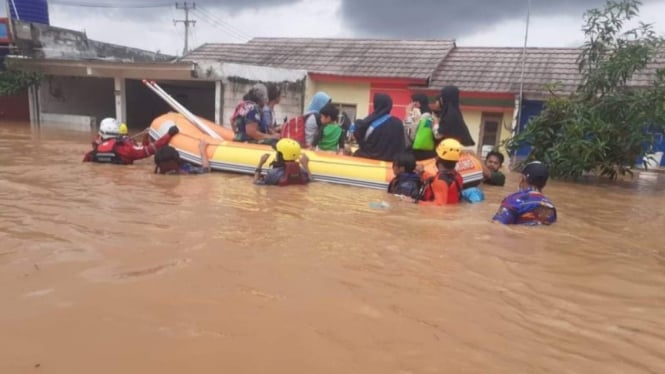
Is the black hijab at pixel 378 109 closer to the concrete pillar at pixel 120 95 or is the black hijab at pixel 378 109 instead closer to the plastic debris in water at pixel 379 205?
the plastic debris in water at pixel 379 205

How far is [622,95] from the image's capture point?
376 inches

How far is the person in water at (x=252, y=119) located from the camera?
8180 mm

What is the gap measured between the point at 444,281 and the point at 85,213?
3077mm

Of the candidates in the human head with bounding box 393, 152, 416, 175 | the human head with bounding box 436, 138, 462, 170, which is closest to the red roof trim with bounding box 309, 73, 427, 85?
the human head with bounding box 393, 152, 416, 175

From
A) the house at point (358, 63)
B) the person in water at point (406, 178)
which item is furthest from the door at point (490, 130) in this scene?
the person in water at point (406, 178)

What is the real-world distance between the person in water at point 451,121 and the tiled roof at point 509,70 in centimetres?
745

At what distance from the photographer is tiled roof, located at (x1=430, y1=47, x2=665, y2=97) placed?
1421 centimetres

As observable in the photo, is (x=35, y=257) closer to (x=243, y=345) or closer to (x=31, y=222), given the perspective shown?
(x=31, y=222)

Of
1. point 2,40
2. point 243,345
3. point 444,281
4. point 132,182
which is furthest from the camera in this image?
point 2,40

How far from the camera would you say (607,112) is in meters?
9.67

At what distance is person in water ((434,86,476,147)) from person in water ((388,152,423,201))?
836 millimetres

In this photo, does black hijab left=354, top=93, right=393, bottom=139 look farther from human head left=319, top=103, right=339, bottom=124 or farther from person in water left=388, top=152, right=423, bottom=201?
person in water left=388, top=152, right=423, bottom=201

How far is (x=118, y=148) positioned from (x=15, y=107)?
42.1 feet

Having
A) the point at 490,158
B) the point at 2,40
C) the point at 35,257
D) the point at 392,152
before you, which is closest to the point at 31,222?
the point at 35,257
